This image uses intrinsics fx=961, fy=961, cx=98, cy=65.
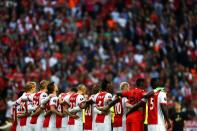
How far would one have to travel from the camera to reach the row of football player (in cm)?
2336

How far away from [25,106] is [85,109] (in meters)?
1.59

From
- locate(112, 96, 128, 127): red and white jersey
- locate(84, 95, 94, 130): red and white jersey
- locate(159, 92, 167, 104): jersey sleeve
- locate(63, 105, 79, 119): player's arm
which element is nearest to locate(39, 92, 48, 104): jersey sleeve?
locate(63, 105, 79, 119): player's arm

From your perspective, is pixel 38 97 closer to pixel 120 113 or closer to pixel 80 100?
pixel 80 100

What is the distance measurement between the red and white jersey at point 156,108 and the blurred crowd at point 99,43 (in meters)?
9.98

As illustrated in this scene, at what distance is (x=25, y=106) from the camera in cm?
2506

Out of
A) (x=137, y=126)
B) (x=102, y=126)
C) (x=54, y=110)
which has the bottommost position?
(x=137, y=126)

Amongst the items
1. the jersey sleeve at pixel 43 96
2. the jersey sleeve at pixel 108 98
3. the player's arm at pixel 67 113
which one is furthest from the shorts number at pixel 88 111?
the jersey sleeve at pixel 43 96

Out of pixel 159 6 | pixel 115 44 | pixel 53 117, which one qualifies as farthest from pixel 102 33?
pixel 53 117

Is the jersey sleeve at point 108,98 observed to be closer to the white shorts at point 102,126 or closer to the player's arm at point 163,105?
the white shorts at point 102,126

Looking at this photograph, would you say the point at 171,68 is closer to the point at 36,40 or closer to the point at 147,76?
the point at 147,76

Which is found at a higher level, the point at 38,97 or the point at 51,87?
the point at 51,87

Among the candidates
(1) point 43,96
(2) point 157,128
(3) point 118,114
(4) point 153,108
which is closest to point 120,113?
(3) point 118,114

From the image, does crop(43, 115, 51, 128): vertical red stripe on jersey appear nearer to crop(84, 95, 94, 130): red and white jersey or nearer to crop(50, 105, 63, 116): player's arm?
crop(50, 105, 63, 116): player's arm

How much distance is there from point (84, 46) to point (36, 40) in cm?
204
